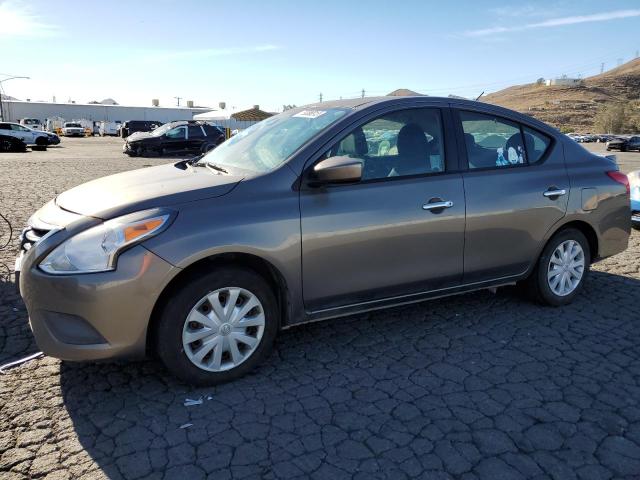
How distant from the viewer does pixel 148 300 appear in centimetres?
290

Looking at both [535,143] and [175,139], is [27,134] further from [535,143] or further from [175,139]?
[535,143]

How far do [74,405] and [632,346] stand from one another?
3.80 m

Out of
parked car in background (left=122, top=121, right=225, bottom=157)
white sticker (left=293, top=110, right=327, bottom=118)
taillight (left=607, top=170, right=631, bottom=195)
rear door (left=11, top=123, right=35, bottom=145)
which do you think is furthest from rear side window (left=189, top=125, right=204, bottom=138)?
taillight (left=607, top=170, right=631, bottom=195)

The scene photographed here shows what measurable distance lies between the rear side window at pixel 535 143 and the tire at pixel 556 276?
681 millimetres

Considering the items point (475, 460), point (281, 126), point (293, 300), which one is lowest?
point (475, 460)

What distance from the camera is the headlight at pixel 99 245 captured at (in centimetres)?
284

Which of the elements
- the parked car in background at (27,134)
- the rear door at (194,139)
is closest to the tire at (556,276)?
the rear door at (194,139)

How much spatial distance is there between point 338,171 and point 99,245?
1.44 m

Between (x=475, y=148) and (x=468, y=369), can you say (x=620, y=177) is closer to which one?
(x=475, y=148)

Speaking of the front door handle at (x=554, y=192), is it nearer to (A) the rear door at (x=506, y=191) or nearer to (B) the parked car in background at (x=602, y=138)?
(A) the rear door at (x=506, y=191)

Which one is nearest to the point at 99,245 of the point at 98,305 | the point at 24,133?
the point at 98,305

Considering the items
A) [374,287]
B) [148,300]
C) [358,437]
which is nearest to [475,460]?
[358,437]

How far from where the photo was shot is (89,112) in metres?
74.7

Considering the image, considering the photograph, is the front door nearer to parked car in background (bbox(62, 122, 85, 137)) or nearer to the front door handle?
the front door handle
